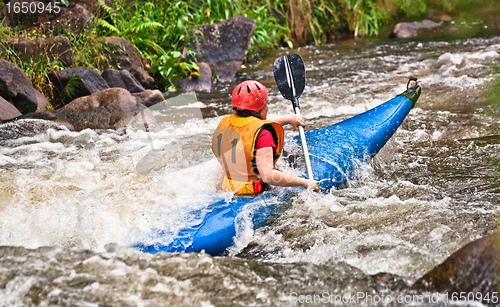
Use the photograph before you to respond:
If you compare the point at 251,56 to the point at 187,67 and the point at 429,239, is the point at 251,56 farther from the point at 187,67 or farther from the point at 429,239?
the point at 429,239

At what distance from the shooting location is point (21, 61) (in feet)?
15.9

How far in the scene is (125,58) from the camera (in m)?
5.60

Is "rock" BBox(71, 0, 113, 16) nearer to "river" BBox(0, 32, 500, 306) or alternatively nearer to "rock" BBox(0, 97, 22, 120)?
"river" BBox(0, 32, 500, 306)

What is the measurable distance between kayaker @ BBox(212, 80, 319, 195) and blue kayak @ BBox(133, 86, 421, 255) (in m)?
0.12

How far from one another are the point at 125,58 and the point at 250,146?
3996 mm

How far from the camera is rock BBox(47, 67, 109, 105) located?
473 centimetres

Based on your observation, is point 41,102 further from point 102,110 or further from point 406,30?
point 406,30

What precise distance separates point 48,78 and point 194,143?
2.17 metres

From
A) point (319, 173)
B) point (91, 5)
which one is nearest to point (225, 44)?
point (91, 5)

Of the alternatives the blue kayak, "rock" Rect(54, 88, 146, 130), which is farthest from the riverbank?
the blue kayak

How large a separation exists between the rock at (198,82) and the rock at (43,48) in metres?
1.57

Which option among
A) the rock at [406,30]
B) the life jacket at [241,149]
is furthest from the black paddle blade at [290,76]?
the rock at [406,30]

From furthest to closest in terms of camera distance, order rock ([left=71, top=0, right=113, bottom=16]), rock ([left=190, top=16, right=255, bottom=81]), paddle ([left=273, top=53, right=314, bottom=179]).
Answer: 1. rock ([left=190, top=16, right=255, bottom=81])
2. rock ([left=71, top=0, right=113, bottom=16])
3. paddle ([left=273, top=53, right=314, bottom=179])

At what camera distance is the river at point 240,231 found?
149 centimetres
